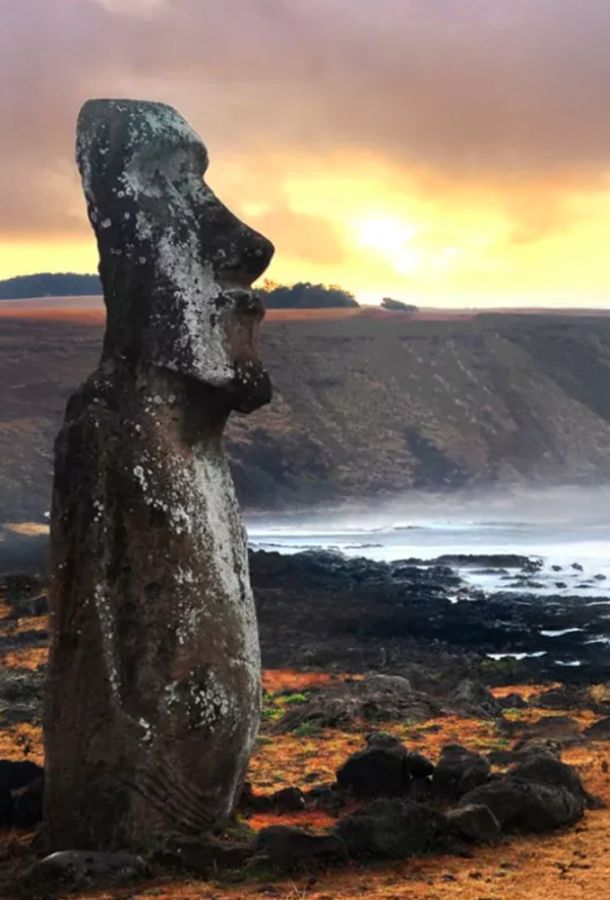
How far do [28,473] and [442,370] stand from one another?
3955 cm

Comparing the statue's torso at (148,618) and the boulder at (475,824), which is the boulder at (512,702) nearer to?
the boulder at (475,824)

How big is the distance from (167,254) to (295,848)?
346 cm

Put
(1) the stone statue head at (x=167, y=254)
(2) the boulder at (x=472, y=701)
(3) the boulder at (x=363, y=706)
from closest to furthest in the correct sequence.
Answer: (1) the stone statue head at (x=167, y=254) → (3) the boulder at (x=363, y=706) → (2) the boulder at (x=472, y=701)

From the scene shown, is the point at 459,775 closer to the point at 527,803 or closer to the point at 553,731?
the point at 527,803

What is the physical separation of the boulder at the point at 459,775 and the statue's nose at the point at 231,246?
3.46 metres

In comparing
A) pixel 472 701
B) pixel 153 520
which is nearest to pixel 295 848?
pixel 153 520

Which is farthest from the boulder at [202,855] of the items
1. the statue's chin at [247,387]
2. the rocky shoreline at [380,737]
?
the statue's chin at [247,387]

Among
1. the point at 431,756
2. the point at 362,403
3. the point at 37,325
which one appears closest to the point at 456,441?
the point at 362,403

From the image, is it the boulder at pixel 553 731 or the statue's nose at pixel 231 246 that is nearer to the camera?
the statue's nose at pixel 231 246

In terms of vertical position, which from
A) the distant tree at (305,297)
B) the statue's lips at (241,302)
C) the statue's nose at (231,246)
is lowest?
the statue's lips at (241,302)

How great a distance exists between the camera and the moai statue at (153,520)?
6758 mm

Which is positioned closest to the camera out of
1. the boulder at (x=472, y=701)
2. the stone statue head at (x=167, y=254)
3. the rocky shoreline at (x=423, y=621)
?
the stone statue head at (x=167, y=254)

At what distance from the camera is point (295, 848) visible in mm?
6477

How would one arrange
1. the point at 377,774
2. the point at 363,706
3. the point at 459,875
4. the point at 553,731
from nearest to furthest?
the point at 459,875 → the point at 377,774 → the point at 553,731 → the point at 363,706
